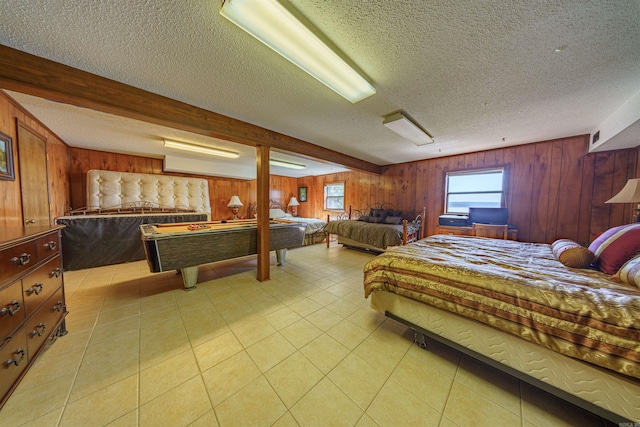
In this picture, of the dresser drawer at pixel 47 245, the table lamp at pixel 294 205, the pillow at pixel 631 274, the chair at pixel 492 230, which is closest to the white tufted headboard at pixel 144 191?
the table lamp at pixel 294 205

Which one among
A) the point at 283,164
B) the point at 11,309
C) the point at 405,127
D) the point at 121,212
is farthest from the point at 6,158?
the point at 405,127

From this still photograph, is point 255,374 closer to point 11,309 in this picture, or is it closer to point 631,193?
point 11,309

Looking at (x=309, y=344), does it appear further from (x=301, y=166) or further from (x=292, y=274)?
(x=301, y=166)

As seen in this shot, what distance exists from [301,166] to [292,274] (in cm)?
343

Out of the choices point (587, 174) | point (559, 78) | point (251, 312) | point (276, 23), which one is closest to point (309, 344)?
point (251, 312)

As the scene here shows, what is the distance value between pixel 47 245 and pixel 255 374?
1.88m

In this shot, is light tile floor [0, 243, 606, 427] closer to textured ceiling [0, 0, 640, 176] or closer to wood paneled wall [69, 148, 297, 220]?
textured ceiling [0, 0, 640, 176]

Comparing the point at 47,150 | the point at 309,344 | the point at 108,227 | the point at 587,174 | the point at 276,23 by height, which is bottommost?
the point at 309,344

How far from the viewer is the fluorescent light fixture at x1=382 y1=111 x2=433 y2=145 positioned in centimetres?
242

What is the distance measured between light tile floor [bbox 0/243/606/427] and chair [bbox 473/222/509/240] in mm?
2959

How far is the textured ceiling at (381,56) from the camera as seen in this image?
1.14 m

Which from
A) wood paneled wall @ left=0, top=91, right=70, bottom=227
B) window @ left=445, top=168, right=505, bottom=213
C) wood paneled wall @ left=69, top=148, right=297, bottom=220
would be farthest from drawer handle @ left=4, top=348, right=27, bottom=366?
window @ left=445, top=168, right=505, bottom=213

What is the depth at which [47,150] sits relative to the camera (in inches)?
113

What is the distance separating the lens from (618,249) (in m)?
1.51
